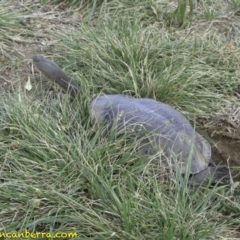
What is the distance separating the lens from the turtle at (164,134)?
10.5 ft

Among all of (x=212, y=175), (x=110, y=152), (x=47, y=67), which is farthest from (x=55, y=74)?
(x=212, y=175)

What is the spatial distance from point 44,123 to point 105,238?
93cm

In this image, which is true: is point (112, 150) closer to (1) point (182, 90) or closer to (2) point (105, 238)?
(2) point (105, 238)

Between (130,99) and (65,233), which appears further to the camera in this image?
(130,99)

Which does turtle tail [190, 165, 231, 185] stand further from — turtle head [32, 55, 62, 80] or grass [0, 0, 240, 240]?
turtle head [32, 55, 62, 80]

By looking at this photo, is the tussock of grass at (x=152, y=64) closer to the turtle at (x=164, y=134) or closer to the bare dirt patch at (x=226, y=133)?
the bare dirt patch at (x=226, y=133)

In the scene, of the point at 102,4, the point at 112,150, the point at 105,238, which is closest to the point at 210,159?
the point at 112,150

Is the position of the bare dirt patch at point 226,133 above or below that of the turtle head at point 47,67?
below

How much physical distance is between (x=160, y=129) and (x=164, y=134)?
0.13 ft

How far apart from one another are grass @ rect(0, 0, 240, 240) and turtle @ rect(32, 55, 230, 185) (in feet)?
0.24

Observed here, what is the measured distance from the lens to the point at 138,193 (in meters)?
2.91

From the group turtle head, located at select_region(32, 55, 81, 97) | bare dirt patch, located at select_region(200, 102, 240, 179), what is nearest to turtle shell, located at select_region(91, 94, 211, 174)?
bare dirt patch, located at select_region(200, 102, 240, 179)

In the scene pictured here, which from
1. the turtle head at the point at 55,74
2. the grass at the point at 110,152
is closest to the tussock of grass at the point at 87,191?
the grass at the point at 110,152

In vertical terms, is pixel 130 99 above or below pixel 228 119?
above
